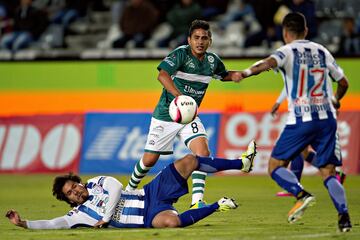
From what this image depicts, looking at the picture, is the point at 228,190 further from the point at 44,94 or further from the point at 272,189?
the point at 44,94

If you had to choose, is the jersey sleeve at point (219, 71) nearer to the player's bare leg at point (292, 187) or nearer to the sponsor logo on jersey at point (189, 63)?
the sponsor logo on jersey at point (189, 63)

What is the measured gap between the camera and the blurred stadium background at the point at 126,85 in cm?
Answer: 2062

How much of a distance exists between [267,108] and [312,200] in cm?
1141

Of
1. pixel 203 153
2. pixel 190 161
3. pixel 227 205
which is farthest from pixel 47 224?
pixel 203 153

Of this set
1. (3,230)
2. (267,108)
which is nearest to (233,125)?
(267,108)

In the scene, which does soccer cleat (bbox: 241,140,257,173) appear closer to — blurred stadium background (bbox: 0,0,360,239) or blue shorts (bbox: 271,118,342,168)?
blue shorts (bbox: 271,118,342,168)

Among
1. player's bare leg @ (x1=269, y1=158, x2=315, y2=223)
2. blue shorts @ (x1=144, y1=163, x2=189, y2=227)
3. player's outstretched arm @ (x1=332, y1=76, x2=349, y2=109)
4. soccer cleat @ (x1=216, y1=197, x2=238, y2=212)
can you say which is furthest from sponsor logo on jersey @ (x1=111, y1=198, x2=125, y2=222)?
player's outstretched arm @ (x1=332, y1=76, x2=349, y2=109)

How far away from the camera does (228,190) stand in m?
17.0

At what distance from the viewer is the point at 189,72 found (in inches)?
487

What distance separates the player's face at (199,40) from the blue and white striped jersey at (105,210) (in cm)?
228

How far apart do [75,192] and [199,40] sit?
2674mm

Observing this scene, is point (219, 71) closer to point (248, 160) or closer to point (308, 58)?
point (248, 160)

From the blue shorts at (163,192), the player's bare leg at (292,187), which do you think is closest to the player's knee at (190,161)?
the blue shorts at (163,192)

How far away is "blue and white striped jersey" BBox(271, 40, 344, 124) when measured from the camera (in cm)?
1011
